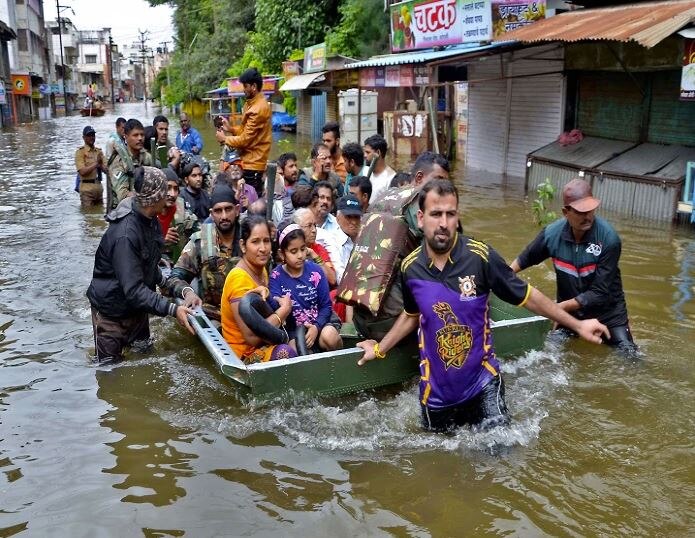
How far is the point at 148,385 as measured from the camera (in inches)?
225

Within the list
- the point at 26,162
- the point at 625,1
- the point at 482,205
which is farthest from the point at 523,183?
the point at 26,162

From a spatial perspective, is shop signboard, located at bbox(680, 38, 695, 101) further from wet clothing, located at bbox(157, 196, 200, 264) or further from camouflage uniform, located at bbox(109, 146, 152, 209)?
camouflage uniform, located at bbox(109, 146, 152, 209)

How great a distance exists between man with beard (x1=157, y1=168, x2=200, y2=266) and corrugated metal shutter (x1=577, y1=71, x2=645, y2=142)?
343 inches

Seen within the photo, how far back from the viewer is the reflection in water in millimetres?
4301

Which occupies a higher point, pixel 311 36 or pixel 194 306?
pixel 311 36

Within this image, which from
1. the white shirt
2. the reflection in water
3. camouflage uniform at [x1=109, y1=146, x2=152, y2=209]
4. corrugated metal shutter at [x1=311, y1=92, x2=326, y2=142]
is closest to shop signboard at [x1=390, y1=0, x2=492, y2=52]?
corrugated metal shutter at [x1=311, y1=92, x2=326, y2=142]

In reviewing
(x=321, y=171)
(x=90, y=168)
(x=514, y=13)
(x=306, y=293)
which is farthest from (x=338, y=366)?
(x=514, y=13)

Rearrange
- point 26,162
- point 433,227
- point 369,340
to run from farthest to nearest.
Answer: point 26,162 → point 369,340 → point 433,227

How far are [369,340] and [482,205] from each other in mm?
9192

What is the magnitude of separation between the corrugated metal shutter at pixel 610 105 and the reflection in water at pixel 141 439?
1028 centimetres

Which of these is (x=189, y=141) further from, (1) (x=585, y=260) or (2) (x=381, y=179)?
(1) (x=585, y=260)

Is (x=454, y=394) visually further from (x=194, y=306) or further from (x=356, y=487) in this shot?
(x=194, y=306)

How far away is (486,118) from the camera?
17.9m

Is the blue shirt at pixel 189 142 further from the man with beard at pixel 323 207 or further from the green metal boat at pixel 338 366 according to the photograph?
the green metal boat at pixel 338 366
